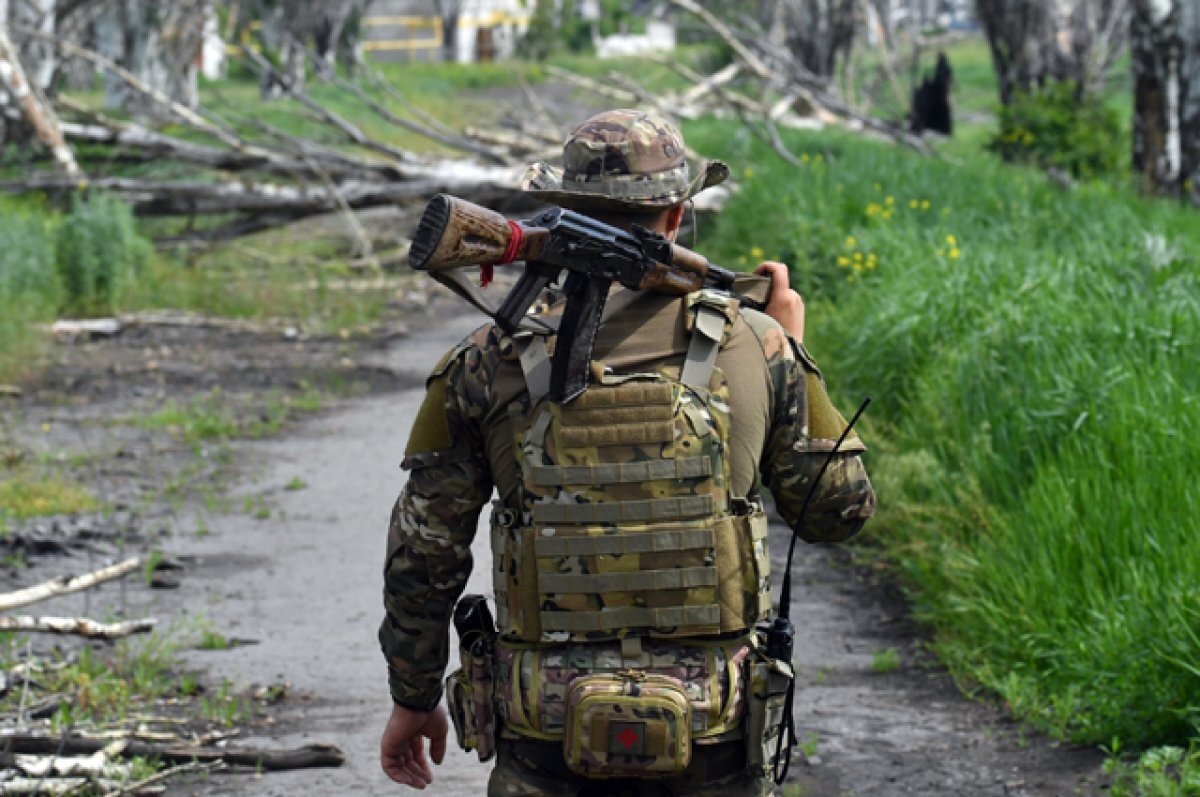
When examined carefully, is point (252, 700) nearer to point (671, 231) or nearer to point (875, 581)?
point (875, 581)

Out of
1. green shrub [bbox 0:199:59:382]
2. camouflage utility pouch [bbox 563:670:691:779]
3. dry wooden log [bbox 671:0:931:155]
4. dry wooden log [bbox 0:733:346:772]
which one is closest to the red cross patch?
camouflage utility pouch [bbox 563:670:691:779]

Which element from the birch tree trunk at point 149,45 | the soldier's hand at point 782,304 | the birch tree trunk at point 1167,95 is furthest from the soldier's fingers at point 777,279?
the birch tree trunk at point 149,45

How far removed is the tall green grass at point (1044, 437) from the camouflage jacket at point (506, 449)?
185cm

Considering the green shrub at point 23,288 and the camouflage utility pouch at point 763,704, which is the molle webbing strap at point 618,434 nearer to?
the camouflage utility pouch at point 763,704

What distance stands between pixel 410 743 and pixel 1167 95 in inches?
436

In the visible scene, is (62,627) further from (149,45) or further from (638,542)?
(149,45)

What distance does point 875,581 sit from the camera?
7051 millimetres

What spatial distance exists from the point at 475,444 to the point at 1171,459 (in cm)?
317

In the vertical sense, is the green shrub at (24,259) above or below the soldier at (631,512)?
below

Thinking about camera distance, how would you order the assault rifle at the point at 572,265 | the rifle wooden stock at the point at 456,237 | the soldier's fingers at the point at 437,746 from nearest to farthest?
the rifle wooden stock at the point at 456,237 → the assault rifle at the point at 572,265 → the soldier's fingers at the point at 437,746

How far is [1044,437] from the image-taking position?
21.1ft

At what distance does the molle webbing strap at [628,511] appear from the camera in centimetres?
287

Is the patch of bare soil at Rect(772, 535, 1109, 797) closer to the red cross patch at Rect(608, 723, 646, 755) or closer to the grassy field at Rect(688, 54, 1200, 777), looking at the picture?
the grassy field at Rect(688, 54, 1200, 777)

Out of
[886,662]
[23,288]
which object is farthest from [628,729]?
[23,288]
